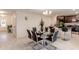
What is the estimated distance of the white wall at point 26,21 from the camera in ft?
9.71

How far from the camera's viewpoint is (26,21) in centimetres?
301

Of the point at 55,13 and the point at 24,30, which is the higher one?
the point at 55,13

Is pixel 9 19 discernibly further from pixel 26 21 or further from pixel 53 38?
pixel 53 38

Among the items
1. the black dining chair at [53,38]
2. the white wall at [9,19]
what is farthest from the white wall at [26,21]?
the black dining chair at [53,38]

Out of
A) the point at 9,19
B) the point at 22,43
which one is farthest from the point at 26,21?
the point at 22,43

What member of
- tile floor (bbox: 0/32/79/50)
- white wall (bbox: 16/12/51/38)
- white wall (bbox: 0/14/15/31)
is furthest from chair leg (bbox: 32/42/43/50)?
white wall (bbox: 0/14/15/31)

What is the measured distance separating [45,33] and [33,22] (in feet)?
1.52

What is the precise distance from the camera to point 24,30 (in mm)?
3002

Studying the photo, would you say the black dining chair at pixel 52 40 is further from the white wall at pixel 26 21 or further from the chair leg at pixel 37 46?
the white wall at pixel 26 21

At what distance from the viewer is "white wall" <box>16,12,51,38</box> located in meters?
2.96
